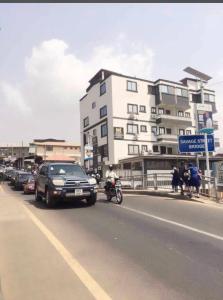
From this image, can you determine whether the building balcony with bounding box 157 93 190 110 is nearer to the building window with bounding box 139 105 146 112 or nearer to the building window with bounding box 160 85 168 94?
the building window with bounding box 160 85 168 94

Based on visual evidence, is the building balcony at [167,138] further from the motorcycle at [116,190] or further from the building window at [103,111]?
the motorcycle at [116,190]

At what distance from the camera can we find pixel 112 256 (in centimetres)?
682

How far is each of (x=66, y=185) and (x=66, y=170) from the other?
135 centimetres

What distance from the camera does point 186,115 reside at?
61.4m

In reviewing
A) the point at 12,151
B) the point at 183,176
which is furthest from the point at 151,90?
the point at 12,151

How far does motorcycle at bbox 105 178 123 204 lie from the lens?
51.3ft

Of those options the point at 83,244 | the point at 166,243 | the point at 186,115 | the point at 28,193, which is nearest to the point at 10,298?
the point at 83,244

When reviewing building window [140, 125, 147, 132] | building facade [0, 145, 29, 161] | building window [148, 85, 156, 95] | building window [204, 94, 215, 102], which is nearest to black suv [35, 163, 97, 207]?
building window [140, 125, 147, 132]

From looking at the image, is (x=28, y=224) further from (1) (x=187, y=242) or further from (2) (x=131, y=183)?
(2) (x=131, y=183)

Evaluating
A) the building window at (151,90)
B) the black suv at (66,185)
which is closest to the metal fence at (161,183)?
the black suv at (66,185)

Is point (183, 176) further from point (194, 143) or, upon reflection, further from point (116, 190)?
point (116, 190)

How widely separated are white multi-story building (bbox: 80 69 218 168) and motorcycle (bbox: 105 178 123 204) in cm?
3498

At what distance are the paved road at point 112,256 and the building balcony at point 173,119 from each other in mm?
45125

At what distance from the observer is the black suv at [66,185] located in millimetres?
14039
